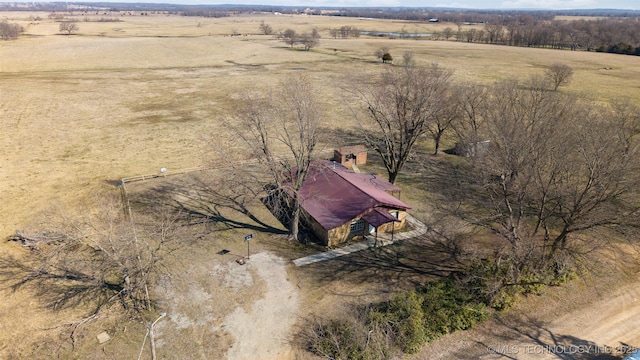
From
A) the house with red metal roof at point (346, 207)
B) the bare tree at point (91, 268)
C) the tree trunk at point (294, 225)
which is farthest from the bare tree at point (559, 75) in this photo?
the bare tree at point (91, 268)

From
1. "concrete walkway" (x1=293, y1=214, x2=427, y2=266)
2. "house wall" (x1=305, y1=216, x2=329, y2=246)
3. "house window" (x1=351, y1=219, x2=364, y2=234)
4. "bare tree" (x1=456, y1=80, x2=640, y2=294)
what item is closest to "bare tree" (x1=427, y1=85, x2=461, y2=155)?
"bare tree" (x1=456, y1=80, x2=640, y2=294)

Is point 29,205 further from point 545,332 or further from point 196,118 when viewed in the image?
point 545,332

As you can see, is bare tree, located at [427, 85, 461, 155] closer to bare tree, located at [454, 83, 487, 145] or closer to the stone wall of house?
bare tree, located at [454, 83, 487, 145]

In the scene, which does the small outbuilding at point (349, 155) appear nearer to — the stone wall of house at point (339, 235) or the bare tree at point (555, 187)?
the stone wall of house at point (339, 235)

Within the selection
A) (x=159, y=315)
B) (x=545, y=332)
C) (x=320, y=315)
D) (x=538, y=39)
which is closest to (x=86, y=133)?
(x=159, y=315)

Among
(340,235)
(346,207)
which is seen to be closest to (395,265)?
(340,235)

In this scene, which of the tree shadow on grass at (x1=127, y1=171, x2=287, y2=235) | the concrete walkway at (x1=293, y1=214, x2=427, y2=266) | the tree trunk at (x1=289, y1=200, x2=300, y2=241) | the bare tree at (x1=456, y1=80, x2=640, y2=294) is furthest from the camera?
the tree shadow on grass at (x1=127, y1=171, x2=287, y2=235)
